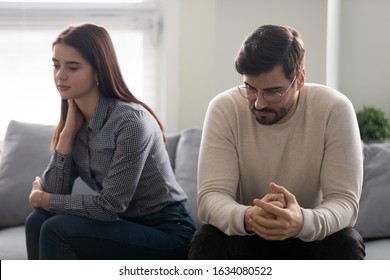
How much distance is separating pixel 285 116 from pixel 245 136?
0.42 feet

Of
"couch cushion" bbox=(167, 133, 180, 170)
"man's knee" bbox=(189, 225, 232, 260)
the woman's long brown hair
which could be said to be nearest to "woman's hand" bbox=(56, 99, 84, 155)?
the woman's long brown hair

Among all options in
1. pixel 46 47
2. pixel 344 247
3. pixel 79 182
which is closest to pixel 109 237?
pixel 344 247

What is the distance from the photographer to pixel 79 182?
2688 mm

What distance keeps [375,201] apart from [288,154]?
593mm

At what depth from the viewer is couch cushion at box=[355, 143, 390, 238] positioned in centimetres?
246

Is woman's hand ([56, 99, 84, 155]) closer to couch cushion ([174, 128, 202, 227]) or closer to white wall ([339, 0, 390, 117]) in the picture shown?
couch cushion ([174, 128, 202, 227])

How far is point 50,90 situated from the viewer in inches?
131

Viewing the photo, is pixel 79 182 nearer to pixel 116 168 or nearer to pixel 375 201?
pixel 116 168

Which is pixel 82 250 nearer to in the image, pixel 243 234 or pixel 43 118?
pixel 243 234

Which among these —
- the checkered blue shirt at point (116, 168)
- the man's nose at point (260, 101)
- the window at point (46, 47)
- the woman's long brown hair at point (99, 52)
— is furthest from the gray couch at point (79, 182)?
the man's nose at point (260, 101)

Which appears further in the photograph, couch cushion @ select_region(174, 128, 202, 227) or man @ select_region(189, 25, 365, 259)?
couch cushion @ select_region(174, 128, 202, 227)

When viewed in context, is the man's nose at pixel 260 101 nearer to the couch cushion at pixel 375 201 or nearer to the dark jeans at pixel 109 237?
the dark jeans at pixel 109 237

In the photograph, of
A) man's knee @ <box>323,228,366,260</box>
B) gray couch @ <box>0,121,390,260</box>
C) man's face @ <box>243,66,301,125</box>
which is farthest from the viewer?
gray couch @ <box>0,121,390,260</box>

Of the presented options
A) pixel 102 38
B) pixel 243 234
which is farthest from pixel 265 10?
pixel 243 234
